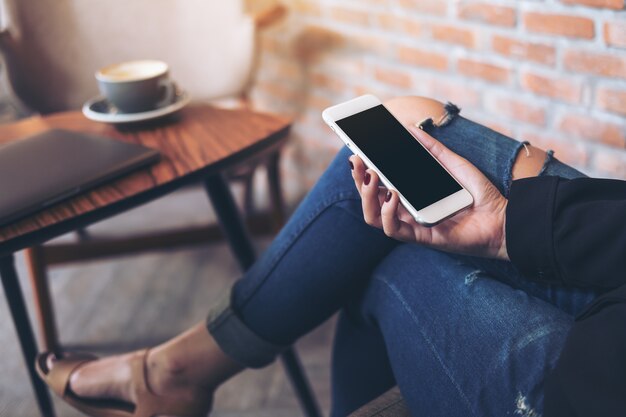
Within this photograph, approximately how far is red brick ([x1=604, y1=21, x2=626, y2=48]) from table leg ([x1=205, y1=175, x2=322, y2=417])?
71 cm

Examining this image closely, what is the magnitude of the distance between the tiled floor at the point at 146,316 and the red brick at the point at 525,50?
0.70 m

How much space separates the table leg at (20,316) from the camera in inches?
39.7

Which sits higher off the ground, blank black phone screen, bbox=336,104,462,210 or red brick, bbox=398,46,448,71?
blank black phone screen, bbox=336,104,462,210

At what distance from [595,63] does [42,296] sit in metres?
1.18

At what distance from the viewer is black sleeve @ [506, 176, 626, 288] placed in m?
0.64

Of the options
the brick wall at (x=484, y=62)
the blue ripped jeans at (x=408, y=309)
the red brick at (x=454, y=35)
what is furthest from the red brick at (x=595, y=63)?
the blue ripped jeans at (x=408, y=309)

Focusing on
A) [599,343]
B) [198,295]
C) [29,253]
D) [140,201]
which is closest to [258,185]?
[198,295]

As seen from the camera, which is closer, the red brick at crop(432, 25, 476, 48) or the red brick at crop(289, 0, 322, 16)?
the red brick at crop(432, 25, 476, 48)

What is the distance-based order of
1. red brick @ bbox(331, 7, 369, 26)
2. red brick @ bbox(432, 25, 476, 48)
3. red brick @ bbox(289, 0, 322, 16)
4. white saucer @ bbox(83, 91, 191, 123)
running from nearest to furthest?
white saucer @ bbox(83, 91, 191, 123) → red brick @ bbox(432, 25, 476, 48) → red brick @ bbox(331, 7, 369, 26) → red brick @ bbox(289, 0, 322, 16)

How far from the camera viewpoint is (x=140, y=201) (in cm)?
90

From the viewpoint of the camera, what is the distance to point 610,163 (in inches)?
49.0

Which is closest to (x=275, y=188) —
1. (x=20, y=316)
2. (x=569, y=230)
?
(x=20, y=316)

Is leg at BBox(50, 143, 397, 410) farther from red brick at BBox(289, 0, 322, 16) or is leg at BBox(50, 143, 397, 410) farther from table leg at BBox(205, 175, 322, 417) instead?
red brick at BBox(289, 0, 322, 16)

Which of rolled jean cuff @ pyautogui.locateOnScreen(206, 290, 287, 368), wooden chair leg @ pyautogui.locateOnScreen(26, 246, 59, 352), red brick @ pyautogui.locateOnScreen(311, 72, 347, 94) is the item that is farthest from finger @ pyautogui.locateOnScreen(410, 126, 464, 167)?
red brick @ pyautogui.locateOnScreen(311, 72, 347, 94)
